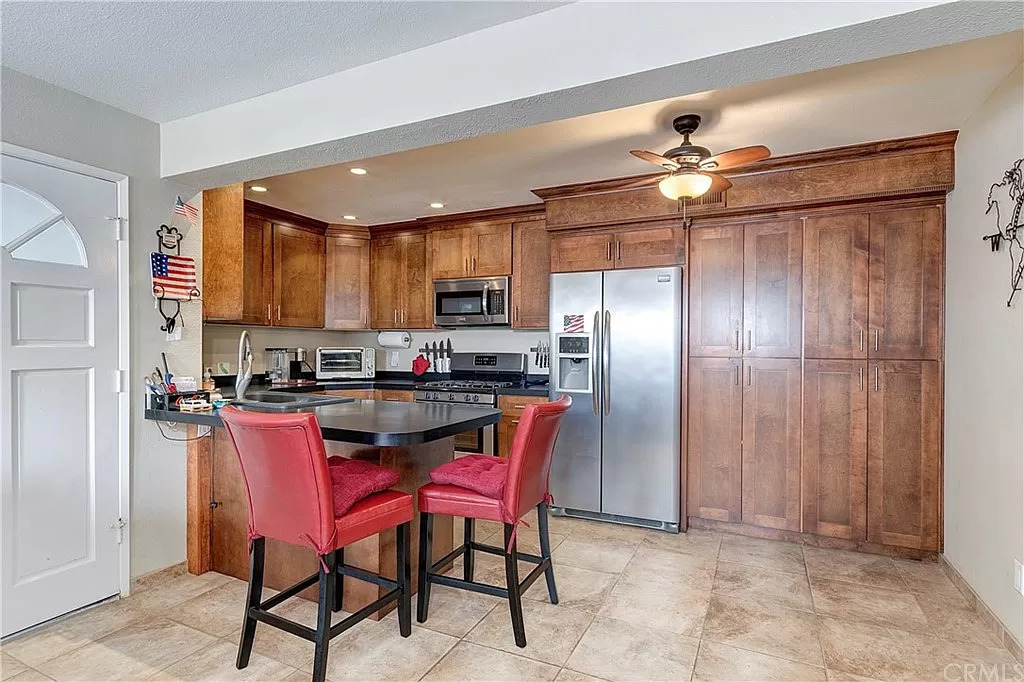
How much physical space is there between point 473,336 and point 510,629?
10.8ft

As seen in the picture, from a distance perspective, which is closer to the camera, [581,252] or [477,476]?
[477,476]

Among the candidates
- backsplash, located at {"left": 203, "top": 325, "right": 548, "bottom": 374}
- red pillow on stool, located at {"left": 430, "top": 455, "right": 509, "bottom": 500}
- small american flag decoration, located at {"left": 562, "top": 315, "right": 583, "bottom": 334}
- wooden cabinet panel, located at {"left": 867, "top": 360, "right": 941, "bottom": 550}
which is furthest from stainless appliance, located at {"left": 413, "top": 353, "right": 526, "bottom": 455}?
wooden cabinet panel, located at {"left": 867, "top": 360, "right": 941, "bottom": 550}

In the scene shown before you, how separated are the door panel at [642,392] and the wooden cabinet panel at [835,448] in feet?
2.60

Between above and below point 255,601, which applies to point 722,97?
above

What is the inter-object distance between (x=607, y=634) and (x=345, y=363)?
3.73 meters

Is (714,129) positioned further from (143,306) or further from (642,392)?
(143,306)

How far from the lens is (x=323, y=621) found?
1928mm

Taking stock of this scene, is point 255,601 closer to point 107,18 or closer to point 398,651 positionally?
point 398,651

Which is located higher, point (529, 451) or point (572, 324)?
point (572, 324)

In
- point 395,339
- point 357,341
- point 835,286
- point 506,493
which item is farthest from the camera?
point 357,341

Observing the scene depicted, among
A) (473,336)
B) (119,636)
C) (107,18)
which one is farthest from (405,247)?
(119,636)

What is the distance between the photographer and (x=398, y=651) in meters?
2.22

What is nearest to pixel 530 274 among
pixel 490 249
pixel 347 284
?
pixel 490 249

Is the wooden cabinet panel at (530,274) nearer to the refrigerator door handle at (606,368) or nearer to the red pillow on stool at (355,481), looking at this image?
the refrigerator door handle at (606,368)
